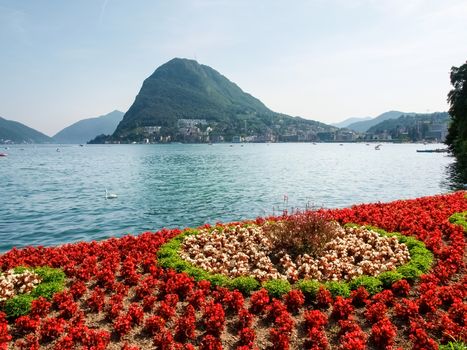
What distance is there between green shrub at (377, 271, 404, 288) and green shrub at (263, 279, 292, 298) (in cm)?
281

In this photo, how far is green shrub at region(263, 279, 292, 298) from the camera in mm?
9609

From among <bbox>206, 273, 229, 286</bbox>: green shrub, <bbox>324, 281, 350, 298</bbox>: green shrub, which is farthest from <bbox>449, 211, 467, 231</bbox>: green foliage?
<bbox>206, 273, 229, 286</bbox>: green shrub

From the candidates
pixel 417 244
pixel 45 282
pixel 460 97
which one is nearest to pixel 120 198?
pixel 45 282

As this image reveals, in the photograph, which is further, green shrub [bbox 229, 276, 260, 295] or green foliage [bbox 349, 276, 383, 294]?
green shrub [bbox 229, 276, 260, 295]

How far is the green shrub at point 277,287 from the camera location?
9.61 m

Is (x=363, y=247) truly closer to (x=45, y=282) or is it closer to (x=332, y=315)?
(x=332, y=315)

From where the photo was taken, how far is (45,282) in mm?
10547

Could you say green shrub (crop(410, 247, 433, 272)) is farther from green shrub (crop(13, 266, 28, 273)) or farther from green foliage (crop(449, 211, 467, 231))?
green shrub (crop(13, 266, 28, 273))

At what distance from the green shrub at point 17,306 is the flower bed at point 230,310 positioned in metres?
0.16

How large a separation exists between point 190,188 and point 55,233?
21793 mm

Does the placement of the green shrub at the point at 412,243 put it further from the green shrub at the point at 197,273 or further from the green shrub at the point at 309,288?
the green shrub at the point at 197,273

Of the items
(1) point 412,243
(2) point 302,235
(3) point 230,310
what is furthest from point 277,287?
(1) point 412,243

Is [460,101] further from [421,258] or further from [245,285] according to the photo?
[245,285]

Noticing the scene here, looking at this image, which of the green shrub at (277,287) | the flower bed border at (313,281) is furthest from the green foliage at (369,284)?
the green shrub at (277,287)
